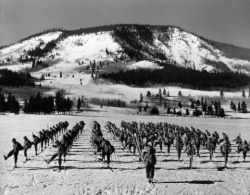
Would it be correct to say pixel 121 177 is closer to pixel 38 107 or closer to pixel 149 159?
pixel 149 159

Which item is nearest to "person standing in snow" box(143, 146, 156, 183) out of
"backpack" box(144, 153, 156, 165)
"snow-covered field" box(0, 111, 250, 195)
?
"backpack" box(144, 153, 156, 165)

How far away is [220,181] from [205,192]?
11.2 ft

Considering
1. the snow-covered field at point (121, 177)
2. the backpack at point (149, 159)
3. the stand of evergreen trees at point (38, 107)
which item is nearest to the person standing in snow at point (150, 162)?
the backpack at point (149, 159)

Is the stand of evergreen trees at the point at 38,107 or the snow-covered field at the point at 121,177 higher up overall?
the stand of evergreen trees at the point at 38,107

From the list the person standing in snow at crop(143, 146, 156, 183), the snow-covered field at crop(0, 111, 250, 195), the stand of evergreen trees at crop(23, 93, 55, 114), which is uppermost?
the stand of evergreen trees at crop(23, 93, 55, 114)

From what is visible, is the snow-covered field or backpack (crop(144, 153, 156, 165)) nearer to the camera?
the snow-covered field

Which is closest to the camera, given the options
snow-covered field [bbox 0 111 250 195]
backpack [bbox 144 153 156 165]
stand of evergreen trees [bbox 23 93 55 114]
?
snow-covered field [bbox 0 111 250 195]

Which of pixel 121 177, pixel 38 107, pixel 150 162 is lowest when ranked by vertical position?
Result: pixel 121 177

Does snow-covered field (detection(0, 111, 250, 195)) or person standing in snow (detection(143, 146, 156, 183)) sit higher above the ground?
person standing in snow (detection(143, 146, 156, 183))

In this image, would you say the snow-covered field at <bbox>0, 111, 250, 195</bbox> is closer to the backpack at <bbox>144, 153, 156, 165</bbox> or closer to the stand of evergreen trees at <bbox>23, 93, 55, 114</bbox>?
the backpack at <bbox>144, 153, 156, 165</bbox>

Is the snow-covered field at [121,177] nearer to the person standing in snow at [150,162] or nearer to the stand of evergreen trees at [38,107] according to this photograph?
the person standing in snow at [150,162]

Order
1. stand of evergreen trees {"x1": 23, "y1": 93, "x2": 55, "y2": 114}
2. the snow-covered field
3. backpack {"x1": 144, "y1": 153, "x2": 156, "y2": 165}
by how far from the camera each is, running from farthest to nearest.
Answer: stand of evergreen trees {"x1": 23, "y1": 93, "x2": 55, "y2": 114}
backpack {"x1": 144, "y1": 153, "x2": 156, "y2": 165}
the snow-covered field

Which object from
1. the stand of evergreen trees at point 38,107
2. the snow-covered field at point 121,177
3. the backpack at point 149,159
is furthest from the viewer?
the stand of evergreen trees at point 38,107

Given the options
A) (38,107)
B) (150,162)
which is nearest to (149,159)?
(150,162)
